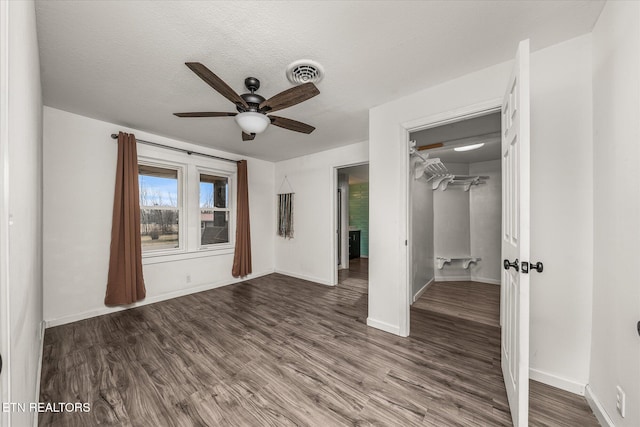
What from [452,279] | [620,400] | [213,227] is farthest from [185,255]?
[452,279]

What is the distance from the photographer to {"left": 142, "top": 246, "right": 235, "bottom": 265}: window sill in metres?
3.35

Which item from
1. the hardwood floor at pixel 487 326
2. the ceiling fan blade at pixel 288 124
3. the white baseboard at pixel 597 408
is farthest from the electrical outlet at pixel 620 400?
the ceiling fan blade at pixel 288 124

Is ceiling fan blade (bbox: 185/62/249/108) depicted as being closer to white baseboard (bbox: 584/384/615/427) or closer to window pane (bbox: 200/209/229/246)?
window pane (bbox: 200/209/229/246)

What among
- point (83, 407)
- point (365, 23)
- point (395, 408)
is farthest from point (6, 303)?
point (365, 23)

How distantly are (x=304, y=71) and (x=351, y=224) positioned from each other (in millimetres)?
6055

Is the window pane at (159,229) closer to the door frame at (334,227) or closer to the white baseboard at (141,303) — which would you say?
the white baseboard at (141,303)

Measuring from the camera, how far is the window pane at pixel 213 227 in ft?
13.3

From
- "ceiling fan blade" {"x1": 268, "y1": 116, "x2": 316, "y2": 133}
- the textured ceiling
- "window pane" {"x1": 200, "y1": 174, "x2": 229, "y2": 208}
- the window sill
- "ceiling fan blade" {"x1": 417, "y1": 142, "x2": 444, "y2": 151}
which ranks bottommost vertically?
the window sill

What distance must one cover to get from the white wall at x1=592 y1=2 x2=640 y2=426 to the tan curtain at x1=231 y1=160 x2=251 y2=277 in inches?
169

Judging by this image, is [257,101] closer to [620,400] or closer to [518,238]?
[518,238]

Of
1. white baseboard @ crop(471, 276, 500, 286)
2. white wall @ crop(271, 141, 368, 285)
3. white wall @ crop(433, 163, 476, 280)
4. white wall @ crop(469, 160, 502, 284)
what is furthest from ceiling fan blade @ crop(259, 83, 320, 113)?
white baseboard @ crop(471, 276, 500, 286)

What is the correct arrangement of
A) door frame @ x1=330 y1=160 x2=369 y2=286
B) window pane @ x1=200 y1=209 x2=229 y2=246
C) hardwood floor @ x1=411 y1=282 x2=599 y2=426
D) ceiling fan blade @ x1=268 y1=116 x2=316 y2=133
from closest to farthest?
1. hardwood floor @ x1=411 y1=282 x2=599 y2=426
2. ceiling fan blade @ x1=268 y1=116 x2=316 y2=133
3. window pane @ x1=200 y1=209 x2=229 y2=246
4. door frame @ x1=330 y1=160 x2=369 y2=286

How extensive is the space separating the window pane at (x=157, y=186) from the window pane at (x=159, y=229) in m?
0.14

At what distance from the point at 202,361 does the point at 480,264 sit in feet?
16.1
